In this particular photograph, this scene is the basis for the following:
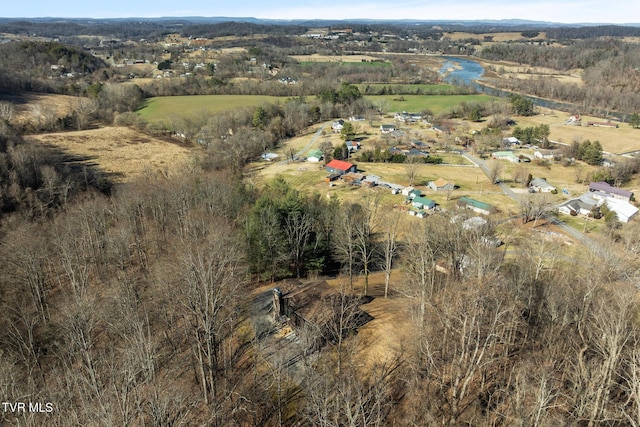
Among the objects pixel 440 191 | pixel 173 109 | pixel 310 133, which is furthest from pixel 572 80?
pixel 173 109

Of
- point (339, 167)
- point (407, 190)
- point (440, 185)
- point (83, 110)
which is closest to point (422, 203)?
point (407, 190)

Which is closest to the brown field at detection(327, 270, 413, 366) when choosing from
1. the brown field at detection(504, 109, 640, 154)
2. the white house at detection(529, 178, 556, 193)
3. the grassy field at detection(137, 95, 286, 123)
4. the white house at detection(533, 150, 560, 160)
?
the white house at detection(529, 178, 556, 193)

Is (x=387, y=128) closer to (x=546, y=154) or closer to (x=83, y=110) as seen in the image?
(x=546, y=154)

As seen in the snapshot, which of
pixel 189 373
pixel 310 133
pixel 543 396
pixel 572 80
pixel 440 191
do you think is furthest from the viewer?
pixel 572 80

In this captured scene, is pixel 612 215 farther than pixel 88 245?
Yes

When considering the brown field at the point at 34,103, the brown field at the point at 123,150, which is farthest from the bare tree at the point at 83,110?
the brown field at the point at 123,150

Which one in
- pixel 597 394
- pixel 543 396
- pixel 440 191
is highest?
pixel 543 396

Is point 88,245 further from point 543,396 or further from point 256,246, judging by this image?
point 543,396
